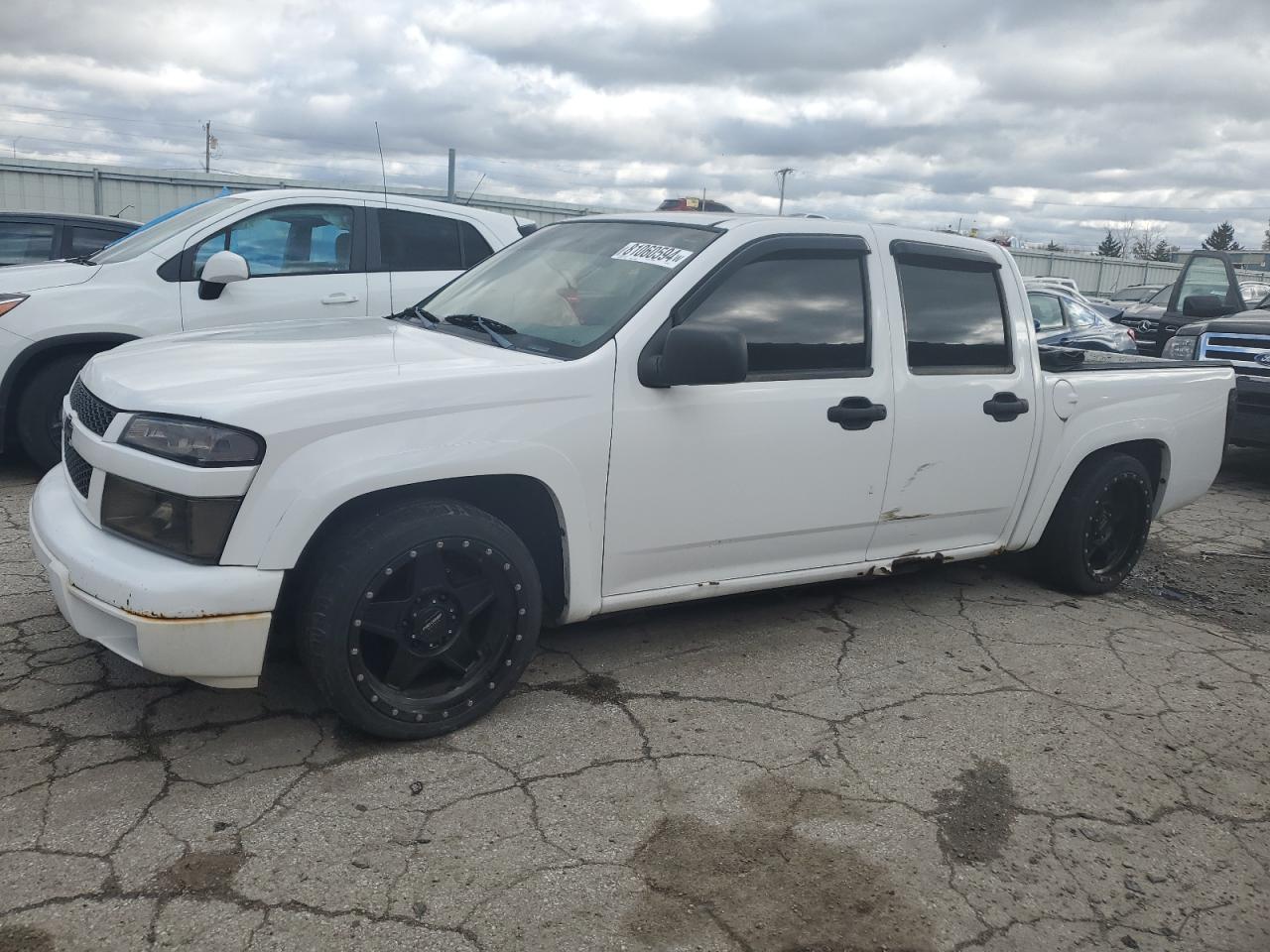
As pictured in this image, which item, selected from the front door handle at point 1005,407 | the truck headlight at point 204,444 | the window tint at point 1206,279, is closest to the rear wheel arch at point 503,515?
the truck headlight at point 204,444

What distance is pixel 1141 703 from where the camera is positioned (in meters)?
3.99

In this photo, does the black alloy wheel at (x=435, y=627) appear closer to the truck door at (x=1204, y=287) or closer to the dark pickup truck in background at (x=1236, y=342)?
the dark pickup truck in background at (x=1236, y=342)

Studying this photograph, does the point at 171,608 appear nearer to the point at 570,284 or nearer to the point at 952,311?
the point at 570,284

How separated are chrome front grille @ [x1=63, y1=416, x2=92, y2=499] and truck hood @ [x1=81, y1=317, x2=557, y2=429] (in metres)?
0.21

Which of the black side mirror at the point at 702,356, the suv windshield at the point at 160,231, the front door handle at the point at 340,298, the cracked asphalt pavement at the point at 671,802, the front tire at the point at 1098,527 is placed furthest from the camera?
the front door handle at the point at 340,298

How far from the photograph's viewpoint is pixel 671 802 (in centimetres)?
305

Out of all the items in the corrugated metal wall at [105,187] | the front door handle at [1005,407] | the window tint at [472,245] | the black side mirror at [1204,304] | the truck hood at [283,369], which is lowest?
the front door handle at [1005,407]

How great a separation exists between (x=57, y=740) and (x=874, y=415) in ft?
Answer: 9.79

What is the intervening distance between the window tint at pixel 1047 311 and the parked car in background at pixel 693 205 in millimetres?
8938

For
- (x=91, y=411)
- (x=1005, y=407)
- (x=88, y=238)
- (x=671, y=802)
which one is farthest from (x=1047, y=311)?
(x=91, y=411)

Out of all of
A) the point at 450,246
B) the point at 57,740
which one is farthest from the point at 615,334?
the point at 450,246

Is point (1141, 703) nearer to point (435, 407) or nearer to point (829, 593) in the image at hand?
point (829, 593)

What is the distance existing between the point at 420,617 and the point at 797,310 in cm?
183

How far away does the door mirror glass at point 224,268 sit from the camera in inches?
233
